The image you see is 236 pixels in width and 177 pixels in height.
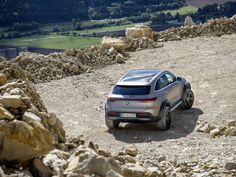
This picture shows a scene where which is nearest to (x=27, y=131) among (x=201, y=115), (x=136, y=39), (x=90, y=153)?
(x=90, y=153)

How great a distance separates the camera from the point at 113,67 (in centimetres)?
2439

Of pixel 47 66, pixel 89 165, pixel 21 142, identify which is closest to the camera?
pixel 89 165

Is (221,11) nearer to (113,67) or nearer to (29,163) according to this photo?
(113,67)

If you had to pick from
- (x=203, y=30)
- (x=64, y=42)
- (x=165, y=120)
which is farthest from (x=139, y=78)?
(x=64, y=42)

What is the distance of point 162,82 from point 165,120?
4.03 feet

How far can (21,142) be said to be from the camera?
814 centimetres

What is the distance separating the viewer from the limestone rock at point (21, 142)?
8.04 metres

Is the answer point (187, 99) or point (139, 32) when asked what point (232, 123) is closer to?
point (187, 99)

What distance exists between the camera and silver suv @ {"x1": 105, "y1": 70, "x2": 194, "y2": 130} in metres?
14.6

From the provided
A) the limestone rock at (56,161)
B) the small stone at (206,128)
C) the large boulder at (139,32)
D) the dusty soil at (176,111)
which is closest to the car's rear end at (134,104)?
the dusty soil at (176,111)

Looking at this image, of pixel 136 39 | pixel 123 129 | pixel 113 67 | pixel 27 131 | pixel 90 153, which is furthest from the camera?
pixel 136 39

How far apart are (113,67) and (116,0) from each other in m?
61.4

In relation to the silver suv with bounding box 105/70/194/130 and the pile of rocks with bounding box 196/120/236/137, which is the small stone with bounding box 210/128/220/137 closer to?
the pile of rocks with bounding box 196/120/236/137

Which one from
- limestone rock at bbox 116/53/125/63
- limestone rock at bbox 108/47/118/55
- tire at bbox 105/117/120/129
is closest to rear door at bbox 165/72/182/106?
tire at bbox 105/117/120/129
